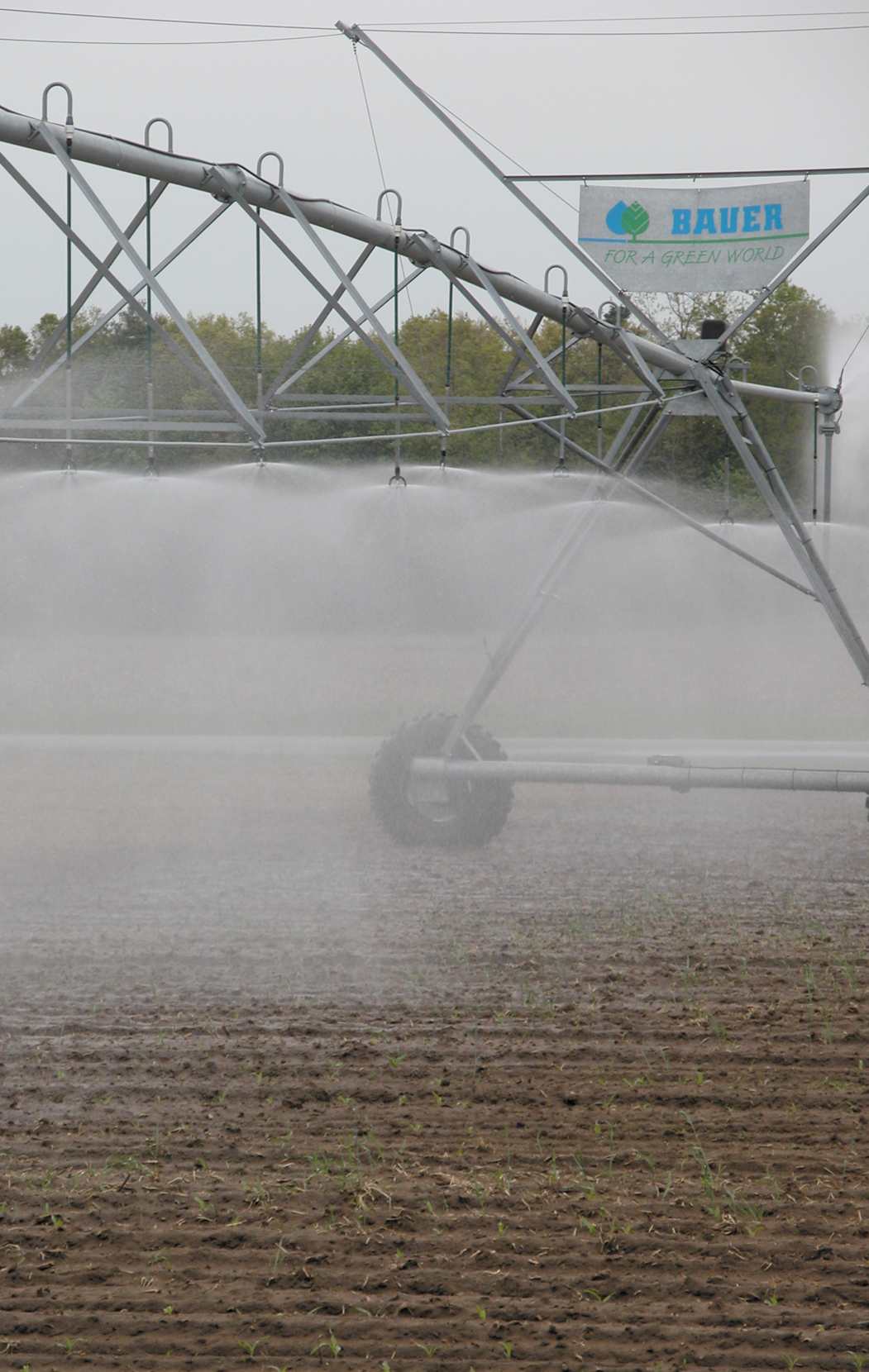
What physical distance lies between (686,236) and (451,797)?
3790mm

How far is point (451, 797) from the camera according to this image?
962 cm

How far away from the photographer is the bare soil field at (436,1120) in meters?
3.48

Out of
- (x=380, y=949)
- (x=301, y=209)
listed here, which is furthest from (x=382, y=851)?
(x=301, y=209)

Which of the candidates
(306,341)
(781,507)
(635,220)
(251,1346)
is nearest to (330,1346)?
(251,1346)

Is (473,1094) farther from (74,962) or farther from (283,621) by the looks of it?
(283,621)

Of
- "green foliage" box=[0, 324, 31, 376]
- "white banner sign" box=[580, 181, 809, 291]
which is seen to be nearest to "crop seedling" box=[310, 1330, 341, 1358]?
"white banner sign" box=[580, 181, 809, 291]

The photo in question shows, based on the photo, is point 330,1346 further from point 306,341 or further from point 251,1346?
point 306,341

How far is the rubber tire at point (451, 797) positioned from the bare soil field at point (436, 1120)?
0.71 meters

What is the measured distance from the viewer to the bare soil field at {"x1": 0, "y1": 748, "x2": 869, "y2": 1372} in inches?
137

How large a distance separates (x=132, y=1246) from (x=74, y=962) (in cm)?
308

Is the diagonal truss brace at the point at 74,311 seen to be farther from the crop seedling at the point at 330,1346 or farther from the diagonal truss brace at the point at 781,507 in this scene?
the crop seedling at the point at 330,1346

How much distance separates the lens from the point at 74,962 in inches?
267

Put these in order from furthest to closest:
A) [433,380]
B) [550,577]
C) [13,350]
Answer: [13,350], [433,380], [550,577]

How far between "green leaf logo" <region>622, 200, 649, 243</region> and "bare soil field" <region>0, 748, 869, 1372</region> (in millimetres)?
3864
